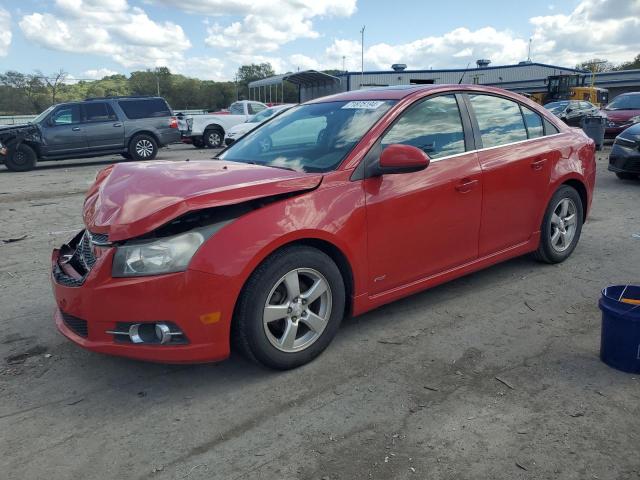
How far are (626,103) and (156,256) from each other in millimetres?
18347

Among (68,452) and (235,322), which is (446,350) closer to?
(235,322)

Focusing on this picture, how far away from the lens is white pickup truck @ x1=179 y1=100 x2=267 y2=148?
1991 cm

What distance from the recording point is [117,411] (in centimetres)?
284

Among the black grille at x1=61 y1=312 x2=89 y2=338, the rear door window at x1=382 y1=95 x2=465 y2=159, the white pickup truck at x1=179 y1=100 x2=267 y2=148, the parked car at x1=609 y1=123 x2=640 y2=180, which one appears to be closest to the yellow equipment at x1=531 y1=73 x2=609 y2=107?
the white pickup truck at x1=179 y1=100 x2=267 y2=148

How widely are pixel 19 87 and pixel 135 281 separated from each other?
32176mm

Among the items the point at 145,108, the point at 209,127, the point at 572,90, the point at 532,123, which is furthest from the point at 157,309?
the point at 572,90

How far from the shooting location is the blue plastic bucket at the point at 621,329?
3.00m

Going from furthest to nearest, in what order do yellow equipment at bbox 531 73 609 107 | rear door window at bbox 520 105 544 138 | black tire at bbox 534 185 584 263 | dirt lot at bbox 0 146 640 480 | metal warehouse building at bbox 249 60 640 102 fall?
metal warehouse building at bbox 249 60 640 102
yellow equipment at bbox 531 73 609 107
black tire at bbox 534 185 584 263
rear door window at bbox 520 105 544 138
dirt lot at bbox 0 146 640 480

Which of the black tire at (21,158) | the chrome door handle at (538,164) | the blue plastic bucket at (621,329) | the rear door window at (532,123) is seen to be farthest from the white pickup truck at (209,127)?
the blue plastic bucket at (621,329)

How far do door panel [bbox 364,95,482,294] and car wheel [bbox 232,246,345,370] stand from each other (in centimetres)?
38

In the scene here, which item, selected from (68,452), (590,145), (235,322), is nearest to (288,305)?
(235,322)

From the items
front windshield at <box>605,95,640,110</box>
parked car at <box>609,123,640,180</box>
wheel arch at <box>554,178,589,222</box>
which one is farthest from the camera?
front windshield at <box>605,95,640,110</box>

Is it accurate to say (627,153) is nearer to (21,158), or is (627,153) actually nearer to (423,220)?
(423,220)

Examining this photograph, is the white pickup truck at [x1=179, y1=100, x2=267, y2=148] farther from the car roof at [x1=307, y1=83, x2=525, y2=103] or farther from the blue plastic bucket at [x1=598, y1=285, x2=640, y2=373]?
the blue plastic bucket at [x1=598, y1=285, x2=640, y2=373]
